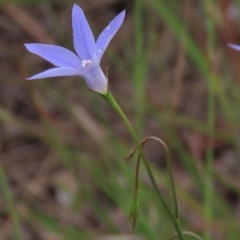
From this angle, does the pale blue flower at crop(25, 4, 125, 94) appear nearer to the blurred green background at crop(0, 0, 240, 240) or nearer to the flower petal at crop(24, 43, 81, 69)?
the flower petal at crop(24, 43, 81, 69)

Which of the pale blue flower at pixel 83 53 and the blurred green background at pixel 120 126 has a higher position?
the pale blue flower at pixel 83 53

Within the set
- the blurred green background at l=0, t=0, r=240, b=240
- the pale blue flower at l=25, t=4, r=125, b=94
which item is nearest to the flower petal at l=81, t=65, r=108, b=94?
the pale blue flower at l=25, t=4, r=125, b=94

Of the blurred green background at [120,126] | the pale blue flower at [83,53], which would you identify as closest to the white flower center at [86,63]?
the pale blue flower at [83,53]

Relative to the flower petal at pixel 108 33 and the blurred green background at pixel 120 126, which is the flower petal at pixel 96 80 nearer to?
the flower petal at pixel 108 33

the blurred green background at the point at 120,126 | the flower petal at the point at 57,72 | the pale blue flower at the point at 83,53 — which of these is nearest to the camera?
the flower petal at the point at 57,72

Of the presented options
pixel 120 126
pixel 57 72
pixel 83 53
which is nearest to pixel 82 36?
pixel 83 53

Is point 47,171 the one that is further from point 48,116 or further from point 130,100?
point 48,116

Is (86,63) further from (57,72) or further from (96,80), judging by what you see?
(57,72)
